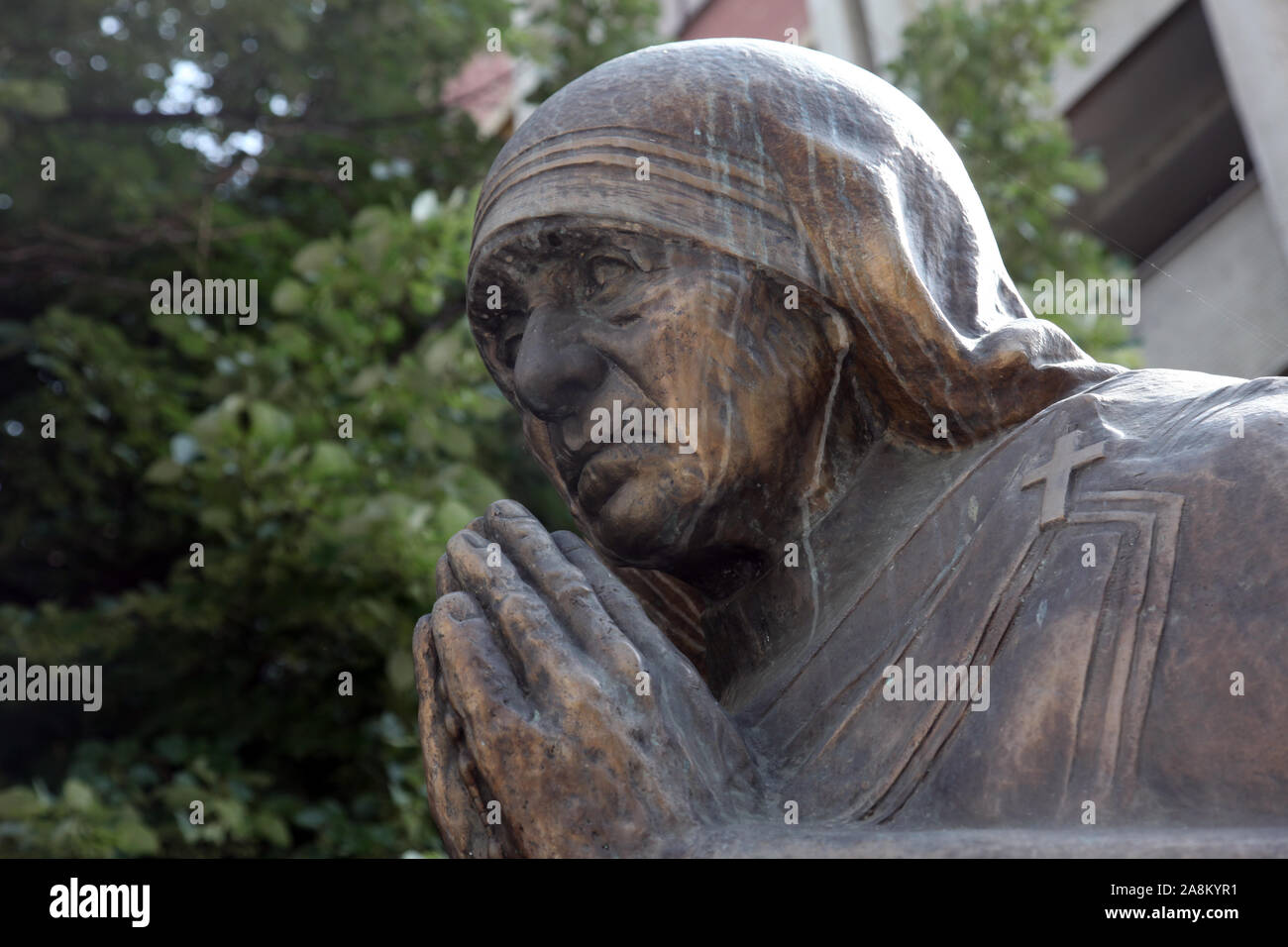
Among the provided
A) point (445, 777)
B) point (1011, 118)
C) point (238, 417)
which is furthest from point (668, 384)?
point (1011, 118)

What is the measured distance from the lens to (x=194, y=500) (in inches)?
224

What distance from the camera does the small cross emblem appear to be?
8.50 feet

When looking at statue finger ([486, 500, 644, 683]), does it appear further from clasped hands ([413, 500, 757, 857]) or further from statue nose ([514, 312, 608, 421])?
statue nose ([514, 312, 608, 421])

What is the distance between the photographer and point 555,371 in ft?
9.63

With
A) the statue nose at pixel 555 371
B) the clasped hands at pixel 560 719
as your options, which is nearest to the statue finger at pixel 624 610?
the clasped hands at pixel 560 719

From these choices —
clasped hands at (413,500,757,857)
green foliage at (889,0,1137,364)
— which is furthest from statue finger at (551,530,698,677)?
green foliage at (889,0,1137,364)

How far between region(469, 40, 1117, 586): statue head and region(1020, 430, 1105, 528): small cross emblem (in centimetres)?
23

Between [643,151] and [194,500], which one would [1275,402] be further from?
[194,500]

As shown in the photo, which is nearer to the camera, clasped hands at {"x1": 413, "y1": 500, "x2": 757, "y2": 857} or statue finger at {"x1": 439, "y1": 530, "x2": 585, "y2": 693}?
clasped hands at {"x1": 413, "y1": 500, "x2": 757, "y2": 857}

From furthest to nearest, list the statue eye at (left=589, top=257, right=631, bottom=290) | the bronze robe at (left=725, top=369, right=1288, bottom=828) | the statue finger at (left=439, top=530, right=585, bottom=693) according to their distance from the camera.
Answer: the statue eye at (left=589, top=257, right=631, bottom=290), the statue finger at (left=439, top=530, right=585, bottom=693), the bronze robe at (left=725, top=369, right=1288, bottom=828)

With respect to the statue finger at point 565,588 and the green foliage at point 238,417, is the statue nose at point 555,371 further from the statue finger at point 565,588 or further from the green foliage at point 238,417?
the green foliage at point 238,417

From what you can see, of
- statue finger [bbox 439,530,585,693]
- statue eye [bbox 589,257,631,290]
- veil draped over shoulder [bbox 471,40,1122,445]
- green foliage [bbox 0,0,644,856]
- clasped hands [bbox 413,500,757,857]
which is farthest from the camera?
green foliage [bbox 0,0,644,856]

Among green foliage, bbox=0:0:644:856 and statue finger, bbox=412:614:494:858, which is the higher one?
green foliage, bbox=0:0:644:856

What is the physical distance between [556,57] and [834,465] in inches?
178
